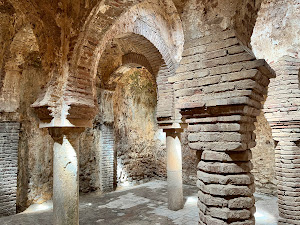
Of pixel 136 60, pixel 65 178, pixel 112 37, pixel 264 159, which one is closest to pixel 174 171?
pixel 65 178

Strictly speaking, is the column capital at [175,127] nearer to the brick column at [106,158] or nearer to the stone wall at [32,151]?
the brick column at [106,158]

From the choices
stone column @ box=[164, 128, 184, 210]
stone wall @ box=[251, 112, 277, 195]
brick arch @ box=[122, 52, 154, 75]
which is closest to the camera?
stone column @ box=[164, 128, 184, 210]

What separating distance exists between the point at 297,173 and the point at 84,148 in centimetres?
621

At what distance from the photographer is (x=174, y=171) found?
20.7 feet

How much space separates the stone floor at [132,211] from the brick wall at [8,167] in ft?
1.05

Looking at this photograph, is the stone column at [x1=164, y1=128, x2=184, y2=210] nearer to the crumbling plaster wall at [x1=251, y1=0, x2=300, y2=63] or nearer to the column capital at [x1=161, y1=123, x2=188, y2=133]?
the column capital at [x1=161, y1=123, x2=188, y2=133]

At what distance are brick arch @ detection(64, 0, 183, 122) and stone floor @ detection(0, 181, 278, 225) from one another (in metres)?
2.51

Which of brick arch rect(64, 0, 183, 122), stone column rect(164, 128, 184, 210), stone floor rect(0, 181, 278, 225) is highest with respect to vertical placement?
brick arch rect(64, 0, 183, 122)

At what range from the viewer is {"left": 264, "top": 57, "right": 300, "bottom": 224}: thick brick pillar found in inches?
176

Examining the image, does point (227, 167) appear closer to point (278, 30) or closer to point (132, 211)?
point (278, 30)

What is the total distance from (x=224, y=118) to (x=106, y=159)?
663cm

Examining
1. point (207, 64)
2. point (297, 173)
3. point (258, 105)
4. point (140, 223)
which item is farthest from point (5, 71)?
point (297, 173)

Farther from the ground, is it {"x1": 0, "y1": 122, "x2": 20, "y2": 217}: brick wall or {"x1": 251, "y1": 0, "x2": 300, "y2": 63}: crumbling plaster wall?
{"x1": 251, "y1": 0, "x2": 300, "y2": 63}: crumbling plaster wall

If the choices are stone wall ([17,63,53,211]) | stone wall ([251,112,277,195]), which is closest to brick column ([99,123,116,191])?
stone wall ([17,63,53,211])
